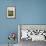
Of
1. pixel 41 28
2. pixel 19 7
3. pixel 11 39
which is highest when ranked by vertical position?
pixel 19 7

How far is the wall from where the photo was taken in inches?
156

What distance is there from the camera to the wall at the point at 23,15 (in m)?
3.96

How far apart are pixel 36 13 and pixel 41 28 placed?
1.58ft

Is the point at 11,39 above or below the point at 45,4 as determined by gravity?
below

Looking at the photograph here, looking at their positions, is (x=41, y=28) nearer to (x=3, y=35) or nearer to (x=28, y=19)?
(x=28, y=19)

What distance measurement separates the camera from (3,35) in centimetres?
398

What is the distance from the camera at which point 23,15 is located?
3.98m

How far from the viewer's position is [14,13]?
3990 millimetres

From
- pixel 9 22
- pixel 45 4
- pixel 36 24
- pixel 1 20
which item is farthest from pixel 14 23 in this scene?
pixel 45 4

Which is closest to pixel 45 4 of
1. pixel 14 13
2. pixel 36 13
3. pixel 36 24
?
pixel 36 13

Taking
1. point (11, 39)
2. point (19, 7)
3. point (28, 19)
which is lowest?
point (11, 39)

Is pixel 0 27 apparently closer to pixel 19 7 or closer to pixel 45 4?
pixel 19 7

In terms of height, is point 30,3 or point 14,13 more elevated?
point 30,3

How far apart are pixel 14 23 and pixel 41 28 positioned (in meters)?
0.82
